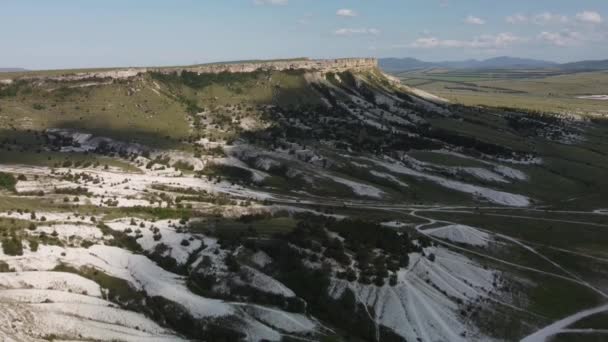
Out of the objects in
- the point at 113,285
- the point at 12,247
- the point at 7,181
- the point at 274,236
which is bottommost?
the point at 274,236

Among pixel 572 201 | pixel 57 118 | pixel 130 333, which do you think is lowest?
pixel 572 201

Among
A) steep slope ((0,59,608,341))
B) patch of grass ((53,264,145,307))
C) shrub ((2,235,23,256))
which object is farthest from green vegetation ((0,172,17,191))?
patch of grass ((53,264,145,307))

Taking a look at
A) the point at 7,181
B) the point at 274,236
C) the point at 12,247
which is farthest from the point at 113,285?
the point at 7,181

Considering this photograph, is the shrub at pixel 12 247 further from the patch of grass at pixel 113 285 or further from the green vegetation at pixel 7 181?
the green vegetation at pixel 7 181

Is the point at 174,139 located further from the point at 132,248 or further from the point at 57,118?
the point at 132,248

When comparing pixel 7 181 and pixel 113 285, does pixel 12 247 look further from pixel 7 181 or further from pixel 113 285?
pixel 7 181

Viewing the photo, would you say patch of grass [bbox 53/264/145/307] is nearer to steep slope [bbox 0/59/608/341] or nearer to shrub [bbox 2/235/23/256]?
steep slope [bbox 0/59/608/341]

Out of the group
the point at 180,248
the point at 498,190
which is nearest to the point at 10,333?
the point at 180,248

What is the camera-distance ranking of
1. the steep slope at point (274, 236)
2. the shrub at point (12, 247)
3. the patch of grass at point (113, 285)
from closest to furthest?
the patch of grass at point (113, 285) < the shrub at point (12, 247) < the steep slope at point (274, 236)

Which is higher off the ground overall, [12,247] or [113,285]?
[12,247]

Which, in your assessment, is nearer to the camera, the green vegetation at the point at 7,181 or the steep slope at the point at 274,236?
the steep slope at the point at 274,236

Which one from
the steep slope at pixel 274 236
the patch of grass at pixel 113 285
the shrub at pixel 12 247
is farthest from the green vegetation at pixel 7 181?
the patch of grass at pixel 113 285
